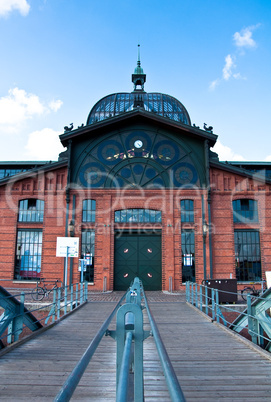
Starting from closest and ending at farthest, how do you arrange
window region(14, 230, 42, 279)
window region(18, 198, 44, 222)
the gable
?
window region(14, 230, 42, 279)
the gable
window region(18, 198, 44, 222)

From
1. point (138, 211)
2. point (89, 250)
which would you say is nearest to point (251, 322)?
point (138, 211)

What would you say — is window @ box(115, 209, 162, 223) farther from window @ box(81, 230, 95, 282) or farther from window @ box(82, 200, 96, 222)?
window @ box(81, 230, 95, 282)

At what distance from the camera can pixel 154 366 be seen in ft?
18.3

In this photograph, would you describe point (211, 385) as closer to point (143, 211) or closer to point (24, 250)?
point (143, 211)

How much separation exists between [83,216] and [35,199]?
318 centimetres

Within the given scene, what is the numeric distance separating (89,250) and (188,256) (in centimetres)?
572

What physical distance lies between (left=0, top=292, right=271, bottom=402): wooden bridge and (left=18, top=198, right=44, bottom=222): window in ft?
40.8

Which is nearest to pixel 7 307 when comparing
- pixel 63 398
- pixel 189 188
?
pixel 63 398

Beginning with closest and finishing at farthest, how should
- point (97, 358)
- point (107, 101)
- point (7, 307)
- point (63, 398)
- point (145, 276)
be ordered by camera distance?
point (63, 398)
point (97, 358)
point (7, 307)
point (145, 276)
point (107, 101)

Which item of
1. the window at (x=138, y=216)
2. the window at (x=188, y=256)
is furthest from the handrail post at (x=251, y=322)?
the window at (x=138, y=216)

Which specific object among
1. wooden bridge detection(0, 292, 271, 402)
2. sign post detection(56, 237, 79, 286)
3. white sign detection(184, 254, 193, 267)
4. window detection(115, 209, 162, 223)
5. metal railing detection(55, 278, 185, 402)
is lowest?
wooden bridge detection(0, 292, 271, 402)

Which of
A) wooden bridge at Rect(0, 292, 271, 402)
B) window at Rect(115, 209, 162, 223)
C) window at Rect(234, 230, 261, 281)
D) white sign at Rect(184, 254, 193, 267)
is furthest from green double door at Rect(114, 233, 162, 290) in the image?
wooden bridge at Rect(0, 292, 271, 402)

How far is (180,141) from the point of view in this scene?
845 inches

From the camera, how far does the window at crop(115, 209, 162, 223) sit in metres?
20.7
